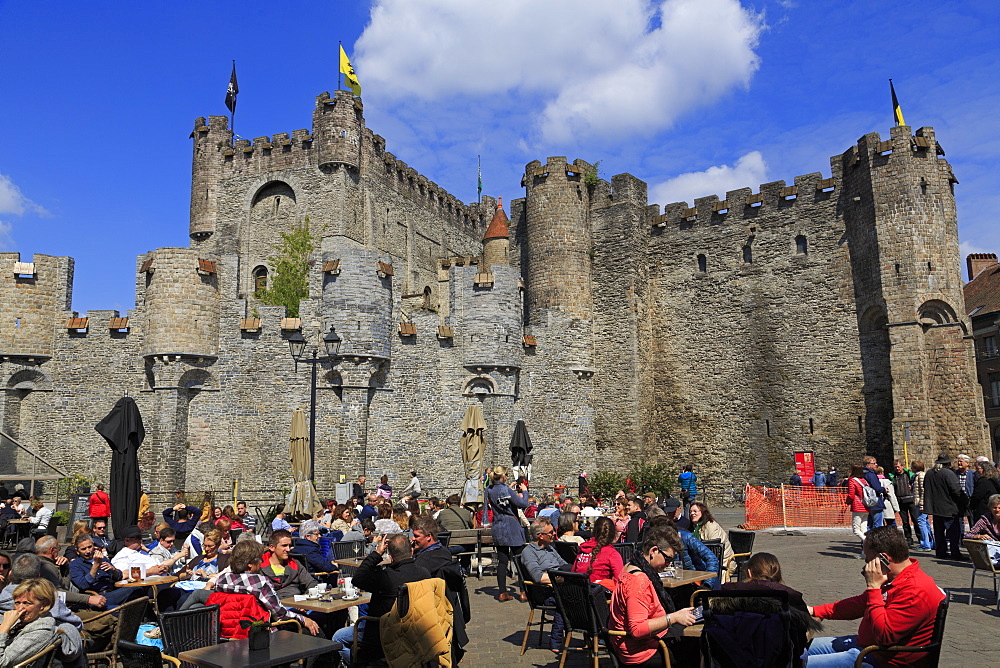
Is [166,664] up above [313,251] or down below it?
below

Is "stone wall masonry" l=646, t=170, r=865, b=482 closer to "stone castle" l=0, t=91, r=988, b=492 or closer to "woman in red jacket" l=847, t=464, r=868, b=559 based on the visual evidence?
"stone castle" l=0, t=91, r=988, b=492

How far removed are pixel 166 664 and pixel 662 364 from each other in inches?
1072

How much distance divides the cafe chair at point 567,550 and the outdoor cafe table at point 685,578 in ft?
5.71

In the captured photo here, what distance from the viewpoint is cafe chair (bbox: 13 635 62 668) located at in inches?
199

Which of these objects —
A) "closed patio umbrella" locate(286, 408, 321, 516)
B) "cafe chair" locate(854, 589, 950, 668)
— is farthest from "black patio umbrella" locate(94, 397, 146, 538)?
"cafe chair" locate(854, 589, 950, 668)

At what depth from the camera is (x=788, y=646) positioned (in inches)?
163

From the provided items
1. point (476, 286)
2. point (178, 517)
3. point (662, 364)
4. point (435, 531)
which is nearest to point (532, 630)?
point (435, 531)

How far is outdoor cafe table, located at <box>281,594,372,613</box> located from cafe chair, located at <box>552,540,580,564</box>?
2700 mm

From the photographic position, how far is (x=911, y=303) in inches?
960

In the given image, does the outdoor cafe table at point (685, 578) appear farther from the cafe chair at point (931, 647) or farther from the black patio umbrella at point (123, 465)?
the black patio umbrella at point (123, 465)

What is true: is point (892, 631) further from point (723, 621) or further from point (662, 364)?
point (662, 364)

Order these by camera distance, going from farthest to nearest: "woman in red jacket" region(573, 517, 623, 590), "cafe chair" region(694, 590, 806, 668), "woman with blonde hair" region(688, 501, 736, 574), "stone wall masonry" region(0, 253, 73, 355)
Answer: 1. "stone wall masonry" region(0, 253, 73, 355)
2. "woman with blonde hair" region(688, 501, 736, 574)
3. "woman in red jacket" region(573, 517, 623, 590)
4. "cafe chair" region(694, 590, 806, 668)

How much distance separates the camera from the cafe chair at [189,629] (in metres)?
5.30

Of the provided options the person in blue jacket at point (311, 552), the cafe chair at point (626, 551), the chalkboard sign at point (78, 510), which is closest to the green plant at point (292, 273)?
the chalkboard sign at point (78, 510)
